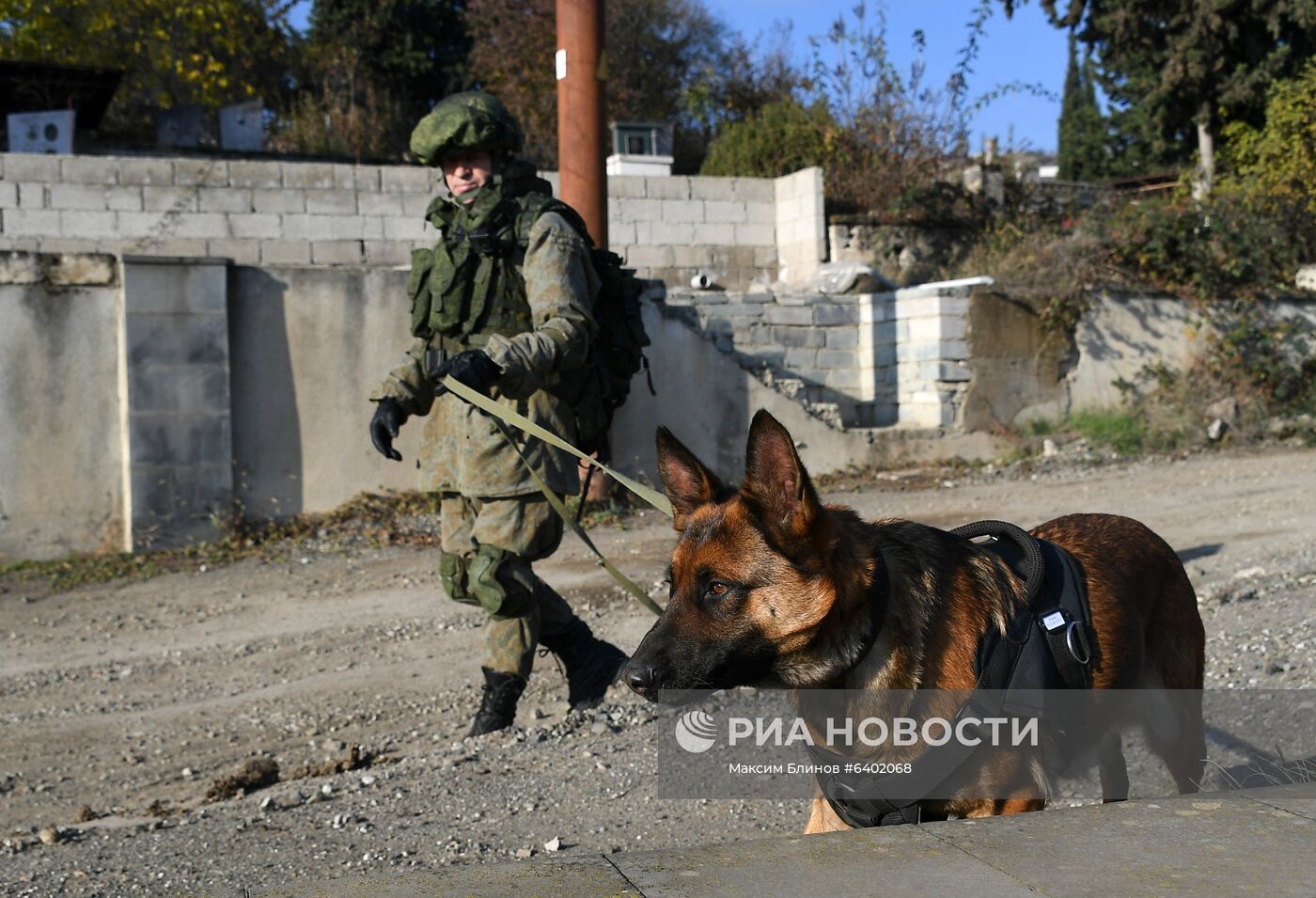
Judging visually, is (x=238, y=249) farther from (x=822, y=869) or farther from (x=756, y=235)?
(x=822, y=869)

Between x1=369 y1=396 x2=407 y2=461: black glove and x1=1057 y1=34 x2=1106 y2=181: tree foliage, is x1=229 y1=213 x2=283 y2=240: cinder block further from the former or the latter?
x1=1057 y1=34 x2=1106 y2=181: tree foliage

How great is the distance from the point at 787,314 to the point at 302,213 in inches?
202

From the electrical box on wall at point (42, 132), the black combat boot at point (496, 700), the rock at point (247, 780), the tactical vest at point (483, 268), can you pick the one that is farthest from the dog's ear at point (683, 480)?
the electrical box on wall at point (42, 132)

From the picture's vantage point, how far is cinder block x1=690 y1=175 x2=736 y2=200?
560 inches

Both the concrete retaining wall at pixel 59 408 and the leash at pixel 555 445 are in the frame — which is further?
the concrete retaining wall at pixel 59 408

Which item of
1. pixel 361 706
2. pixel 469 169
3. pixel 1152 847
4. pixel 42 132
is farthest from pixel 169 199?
pixel 1152 847

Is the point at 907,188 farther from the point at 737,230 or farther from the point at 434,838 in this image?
the point at 434,838

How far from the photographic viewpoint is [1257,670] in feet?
15.3

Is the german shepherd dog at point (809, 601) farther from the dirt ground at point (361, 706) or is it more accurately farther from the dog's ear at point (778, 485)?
the dirt ground at point (361, 706)

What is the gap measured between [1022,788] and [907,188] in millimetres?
12645

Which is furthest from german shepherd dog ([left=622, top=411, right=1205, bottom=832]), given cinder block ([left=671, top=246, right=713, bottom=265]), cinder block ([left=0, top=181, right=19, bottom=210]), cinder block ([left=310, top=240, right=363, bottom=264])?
cinder block ([left=671, top=246, right=713, bottom=265])

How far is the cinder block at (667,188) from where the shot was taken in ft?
45.7

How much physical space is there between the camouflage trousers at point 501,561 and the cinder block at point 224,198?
892 centimetres

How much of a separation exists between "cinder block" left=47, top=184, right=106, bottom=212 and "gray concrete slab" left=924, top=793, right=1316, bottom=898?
39.3 ft
